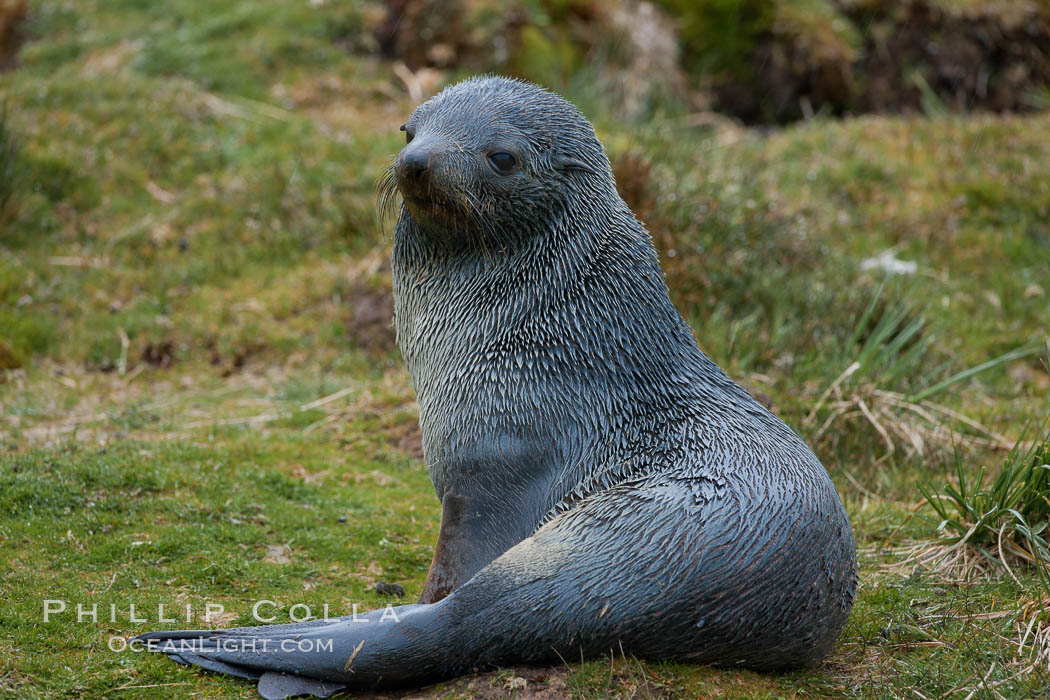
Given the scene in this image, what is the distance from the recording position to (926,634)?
418cm

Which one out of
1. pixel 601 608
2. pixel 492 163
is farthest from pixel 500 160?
pixel 601 608

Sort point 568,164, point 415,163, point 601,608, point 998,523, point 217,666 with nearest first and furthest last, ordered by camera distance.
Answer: point 601,608
point 217,666
point 415,163
point 568,164
point 998,523

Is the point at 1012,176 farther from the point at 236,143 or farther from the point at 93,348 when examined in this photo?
the point at 93,348

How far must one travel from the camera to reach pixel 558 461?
3881 millimetres

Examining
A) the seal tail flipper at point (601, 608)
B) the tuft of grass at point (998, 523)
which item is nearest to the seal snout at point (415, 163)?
the seal tail flipper at point (601, 608)

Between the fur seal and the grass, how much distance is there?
20 centimetres

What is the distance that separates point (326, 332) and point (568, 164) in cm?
408

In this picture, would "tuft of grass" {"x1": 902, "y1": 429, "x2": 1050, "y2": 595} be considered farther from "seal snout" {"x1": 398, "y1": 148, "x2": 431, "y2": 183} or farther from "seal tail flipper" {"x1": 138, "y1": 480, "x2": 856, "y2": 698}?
"seal snout" {"x1": 398, "y1": 148, "x2": 431, "y2": 183}

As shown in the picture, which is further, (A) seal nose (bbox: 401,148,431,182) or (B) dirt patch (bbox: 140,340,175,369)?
(B) dirt patch (bbox: 140,340,175,369)

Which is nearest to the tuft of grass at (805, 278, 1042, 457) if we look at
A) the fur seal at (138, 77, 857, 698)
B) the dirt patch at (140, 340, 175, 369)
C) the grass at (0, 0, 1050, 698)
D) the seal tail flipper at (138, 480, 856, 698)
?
the grass at (0, 0, 1050, 698)

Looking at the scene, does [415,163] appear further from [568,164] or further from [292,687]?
[292,687]

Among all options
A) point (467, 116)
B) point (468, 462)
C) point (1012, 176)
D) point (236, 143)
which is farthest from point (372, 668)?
point (1012, 176)

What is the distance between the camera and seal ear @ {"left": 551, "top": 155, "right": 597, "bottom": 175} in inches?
161

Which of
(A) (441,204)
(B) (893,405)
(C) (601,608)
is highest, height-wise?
(A) (441,204)
